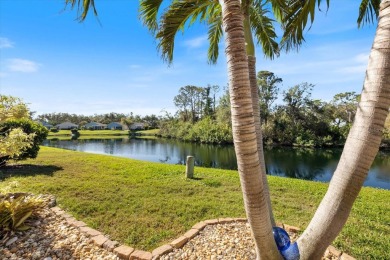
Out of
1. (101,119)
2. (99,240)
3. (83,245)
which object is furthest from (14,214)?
(101,119)

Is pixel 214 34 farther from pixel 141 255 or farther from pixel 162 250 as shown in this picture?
pixel 141 255

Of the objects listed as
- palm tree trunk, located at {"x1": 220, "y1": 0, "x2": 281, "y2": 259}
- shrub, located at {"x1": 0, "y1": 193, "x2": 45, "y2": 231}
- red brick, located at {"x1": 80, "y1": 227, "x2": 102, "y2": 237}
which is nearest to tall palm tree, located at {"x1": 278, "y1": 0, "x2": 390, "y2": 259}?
palm tree trunk, located at {"x1": 220, "y1": 0, "x2": 281, "y2": 259}

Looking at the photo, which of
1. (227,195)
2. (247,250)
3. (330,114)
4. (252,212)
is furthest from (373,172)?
(330,114)

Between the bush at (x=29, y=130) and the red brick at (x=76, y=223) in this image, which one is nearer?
the red brick at (x=76, y=223)

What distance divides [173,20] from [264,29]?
1759 millimetres

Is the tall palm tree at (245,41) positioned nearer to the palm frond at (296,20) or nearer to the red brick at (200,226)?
the palm frond at (296,20)

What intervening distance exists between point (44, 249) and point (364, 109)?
12.6ft

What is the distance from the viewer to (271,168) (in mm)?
16109

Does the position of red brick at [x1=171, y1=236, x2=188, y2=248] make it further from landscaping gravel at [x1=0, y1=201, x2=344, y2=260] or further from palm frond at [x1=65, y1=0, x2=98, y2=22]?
palm frond at [x1=65, y1=0, x2=98, y2=22]

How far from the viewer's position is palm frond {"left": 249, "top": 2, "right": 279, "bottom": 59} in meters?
3.85

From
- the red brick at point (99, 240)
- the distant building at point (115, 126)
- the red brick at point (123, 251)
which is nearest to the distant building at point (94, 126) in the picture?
the distant building at point (115, 126)

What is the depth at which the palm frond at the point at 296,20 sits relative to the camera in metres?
3.25

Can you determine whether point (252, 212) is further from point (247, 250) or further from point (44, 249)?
point (44, 249)

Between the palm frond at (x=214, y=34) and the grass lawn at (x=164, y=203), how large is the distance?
3156 mm
